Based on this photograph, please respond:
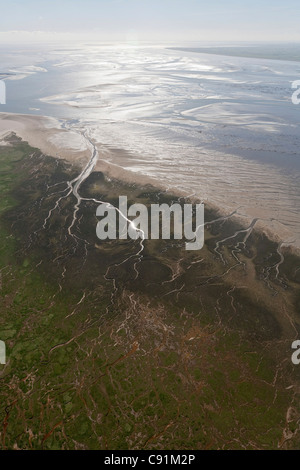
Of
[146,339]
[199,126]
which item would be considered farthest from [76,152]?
[146,339]

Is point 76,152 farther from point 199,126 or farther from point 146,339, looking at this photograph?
point 146,339

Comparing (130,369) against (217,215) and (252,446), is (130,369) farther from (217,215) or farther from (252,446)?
(217,215)

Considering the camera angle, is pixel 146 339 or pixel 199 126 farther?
pixel 199 126

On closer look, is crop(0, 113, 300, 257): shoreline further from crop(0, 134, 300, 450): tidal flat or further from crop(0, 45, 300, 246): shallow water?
crop(0, 134, 300, 450): tidal flat

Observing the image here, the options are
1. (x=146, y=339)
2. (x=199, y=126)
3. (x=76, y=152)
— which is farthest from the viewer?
(x=199, y=126)

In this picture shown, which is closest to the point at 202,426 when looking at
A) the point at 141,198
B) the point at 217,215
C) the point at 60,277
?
the point at 60,277

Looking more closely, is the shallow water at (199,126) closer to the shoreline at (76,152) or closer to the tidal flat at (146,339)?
the shoreline at (76,152)

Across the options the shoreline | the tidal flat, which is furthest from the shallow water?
the tidal flat
